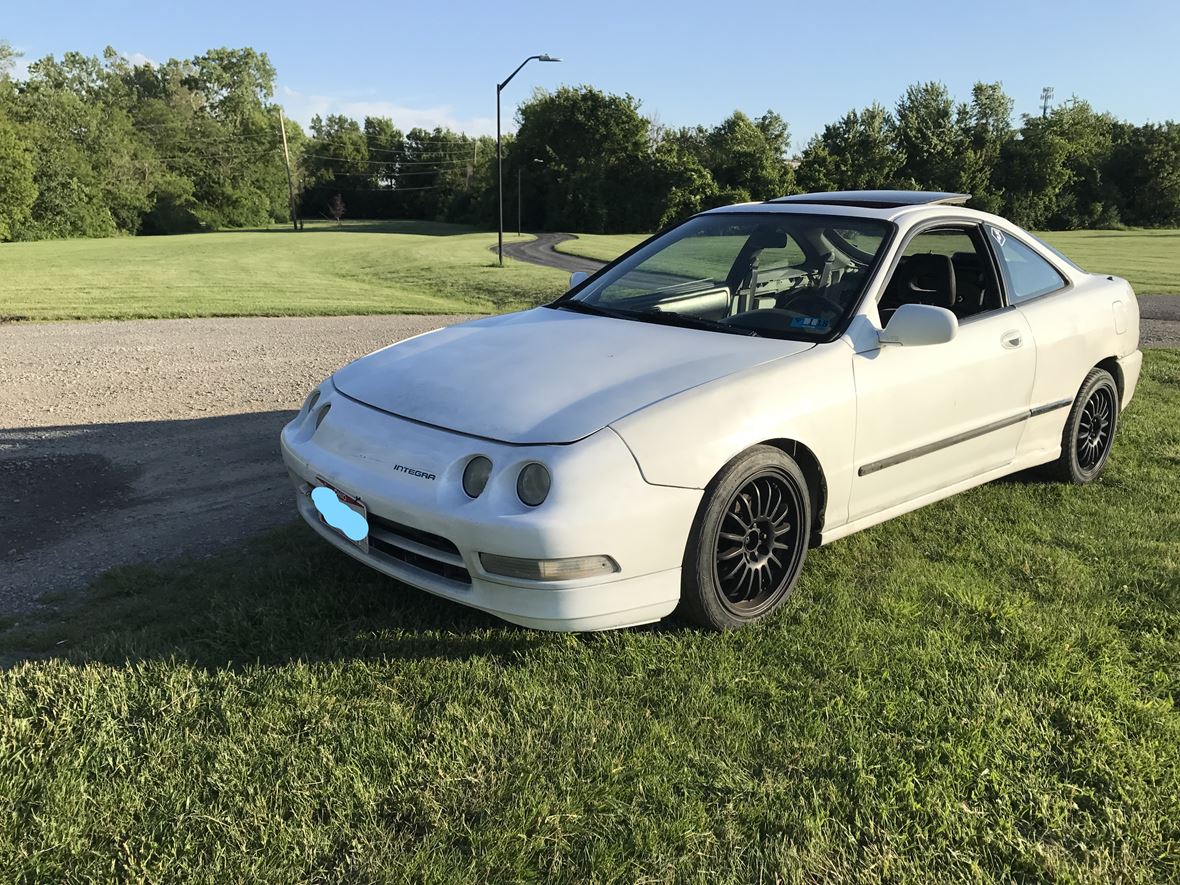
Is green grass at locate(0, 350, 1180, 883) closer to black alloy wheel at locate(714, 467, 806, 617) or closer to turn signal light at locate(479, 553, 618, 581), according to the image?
black alloy wheel at locate(714, 467, 806, 617)

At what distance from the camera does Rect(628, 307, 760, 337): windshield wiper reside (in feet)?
12.1

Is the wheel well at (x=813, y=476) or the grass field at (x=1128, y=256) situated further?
the grass field at (x=1128, y=256)

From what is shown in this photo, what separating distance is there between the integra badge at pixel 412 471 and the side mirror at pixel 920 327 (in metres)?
1.98

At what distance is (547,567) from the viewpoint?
2.67 metres

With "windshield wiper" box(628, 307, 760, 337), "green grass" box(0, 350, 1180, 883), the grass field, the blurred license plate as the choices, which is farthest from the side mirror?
the grass field

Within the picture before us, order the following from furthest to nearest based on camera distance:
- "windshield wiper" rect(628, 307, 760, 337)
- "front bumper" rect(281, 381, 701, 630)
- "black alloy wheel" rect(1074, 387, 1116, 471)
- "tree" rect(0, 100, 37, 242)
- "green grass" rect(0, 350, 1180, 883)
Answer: "tree" rect(0, 100, 37, 242) < "black alloy wheel" rect(1074, 387, 1116, 471) < "windshield wiper" rect(628, 307, 760, 337) < "front bumper" rect(281, 381, 701, 630) < "green grass" rect(0, 350, 1180, 883)

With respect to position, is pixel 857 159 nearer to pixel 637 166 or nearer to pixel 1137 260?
pixel 637 166

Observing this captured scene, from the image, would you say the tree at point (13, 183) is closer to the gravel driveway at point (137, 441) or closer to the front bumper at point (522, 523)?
the gravel driveway at point (137, 441)

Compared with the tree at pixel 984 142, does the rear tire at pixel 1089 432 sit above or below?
below

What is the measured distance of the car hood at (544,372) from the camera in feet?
9.50

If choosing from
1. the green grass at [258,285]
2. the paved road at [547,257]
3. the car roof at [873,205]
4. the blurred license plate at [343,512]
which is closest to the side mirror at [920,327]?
the car roof at [873,205]

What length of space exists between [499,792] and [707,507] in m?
1.17

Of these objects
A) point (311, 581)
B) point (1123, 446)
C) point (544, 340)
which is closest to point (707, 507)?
point (544, 340)

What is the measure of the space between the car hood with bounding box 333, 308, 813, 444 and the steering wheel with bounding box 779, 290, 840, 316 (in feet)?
1.11
